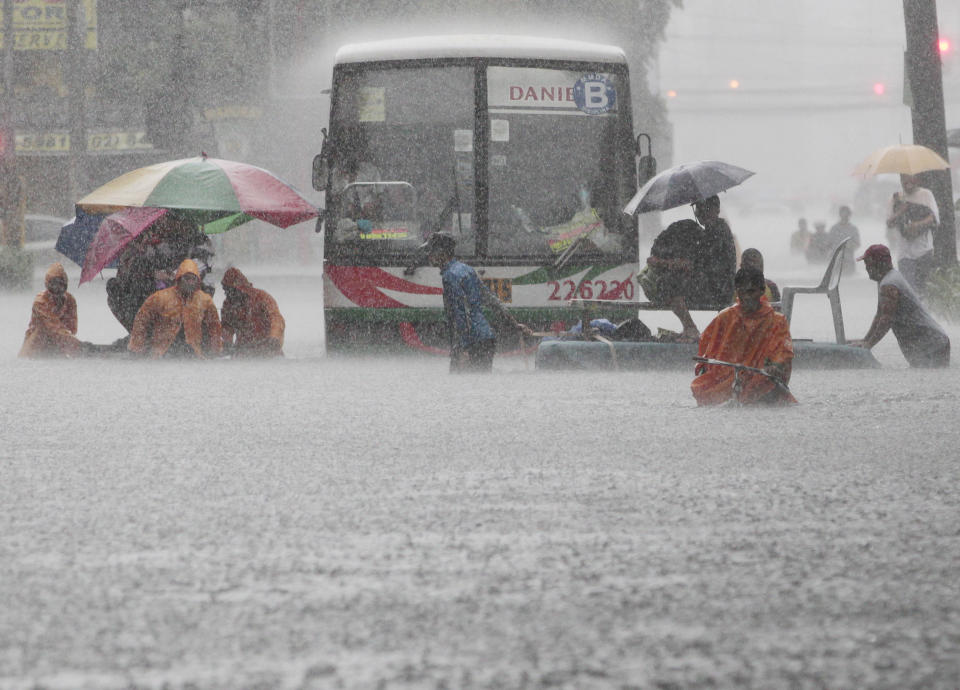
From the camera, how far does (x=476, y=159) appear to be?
15039mm

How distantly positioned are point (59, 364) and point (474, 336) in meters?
3.79

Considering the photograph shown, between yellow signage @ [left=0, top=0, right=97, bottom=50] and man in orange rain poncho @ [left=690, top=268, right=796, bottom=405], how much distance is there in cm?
3790

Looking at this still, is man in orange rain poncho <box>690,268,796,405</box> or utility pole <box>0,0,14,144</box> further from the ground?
utility pole <box>0,0,14,144</box>

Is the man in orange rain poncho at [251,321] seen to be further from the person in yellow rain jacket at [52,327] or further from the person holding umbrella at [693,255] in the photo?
the person holding umbrella at [693,255]

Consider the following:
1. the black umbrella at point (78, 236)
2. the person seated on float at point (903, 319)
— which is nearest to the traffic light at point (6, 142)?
the black umbrella at point (78, 236)

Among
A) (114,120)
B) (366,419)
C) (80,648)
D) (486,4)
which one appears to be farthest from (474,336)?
(114,120)

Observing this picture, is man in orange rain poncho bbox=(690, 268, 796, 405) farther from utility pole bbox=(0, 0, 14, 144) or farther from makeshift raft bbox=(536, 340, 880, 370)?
utility pole bbox=(0, 0, 14, 144)

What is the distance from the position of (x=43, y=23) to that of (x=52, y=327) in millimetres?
32968

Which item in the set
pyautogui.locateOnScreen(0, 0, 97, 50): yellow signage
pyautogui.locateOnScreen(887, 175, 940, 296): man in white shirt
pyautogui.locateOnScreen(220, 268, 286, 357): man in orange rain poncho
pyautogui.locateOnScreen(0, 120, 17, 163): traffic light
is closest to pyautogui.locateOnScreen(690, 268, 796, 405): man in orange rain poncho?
pyautogui.locateOnScreen(220, 268, 286, 357): man in orange rain poncho

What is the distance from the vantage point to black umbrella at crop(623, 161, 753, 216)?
13.1 m

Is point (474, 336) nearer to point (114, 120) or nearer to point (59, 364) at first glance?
point (59, 364)

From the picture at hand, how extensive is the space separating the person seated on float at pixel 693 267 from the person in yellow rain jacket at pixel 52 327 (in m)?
5.27

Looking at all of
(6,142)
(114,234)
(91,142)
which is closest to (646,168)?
(114,234)

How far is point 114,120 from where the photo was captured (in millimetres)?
46531
